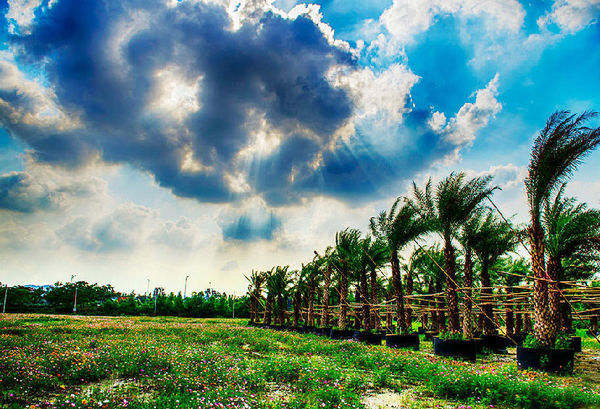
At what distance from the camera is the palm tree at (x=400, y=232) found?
18.2 meters

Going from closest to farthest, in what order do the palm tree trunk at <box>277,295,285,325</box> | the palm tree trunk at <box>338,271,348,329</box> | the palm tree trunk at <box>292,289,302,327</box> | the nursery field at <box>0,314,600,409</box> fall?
the nursery field at <box>0,314,600,409</box> < the palm tree trunk at <box>338,271,348,329</box> < the palm tree trunk at <box>292,289,302,327</box> < the palm tree trunk at <box>277,295,285,325</box>

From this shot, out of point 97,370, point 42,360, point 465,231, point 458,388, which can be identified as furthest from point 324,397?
point 465,231

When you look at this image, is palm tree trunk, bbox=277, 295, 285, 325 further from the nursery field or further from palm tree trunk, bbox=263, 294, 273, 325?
the nursery field

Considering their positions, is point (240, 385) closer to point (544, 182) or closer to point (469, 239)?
point (544, 182)

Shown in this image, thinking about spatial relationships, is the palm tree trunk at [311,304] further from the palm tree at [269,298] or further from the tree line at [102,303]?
the tree line at [102,303]

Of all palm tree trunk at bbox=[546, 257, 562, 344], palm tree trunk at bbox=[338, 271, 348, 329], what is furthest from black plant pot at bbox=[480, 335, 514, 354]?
palm tree trunk at bbox=[338, 271, 348, 329]

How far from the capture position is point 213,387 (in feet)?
21.7

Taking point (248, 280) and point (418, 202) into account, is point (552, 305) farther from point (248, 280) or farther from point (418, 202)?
point (248, 280)

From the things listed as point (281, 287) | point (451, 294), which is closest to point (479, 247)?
point (451, 294)

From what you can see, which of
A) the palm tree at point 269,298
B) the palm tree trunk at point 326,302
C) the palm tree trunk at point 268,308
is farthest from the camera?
the palm tree trunk at point 268,308

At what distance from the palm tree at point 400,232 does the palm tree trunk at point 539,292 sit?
6166mm

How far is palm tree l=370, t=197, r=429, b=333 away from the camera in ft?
59.8

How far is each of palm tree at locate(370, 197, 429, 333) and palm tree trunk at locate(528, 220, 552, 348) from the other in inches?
243

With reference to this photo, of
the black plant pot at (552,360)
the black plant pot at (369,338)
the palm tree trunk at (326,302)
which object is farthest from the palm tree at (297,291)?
the black plant pot at (552,360)
